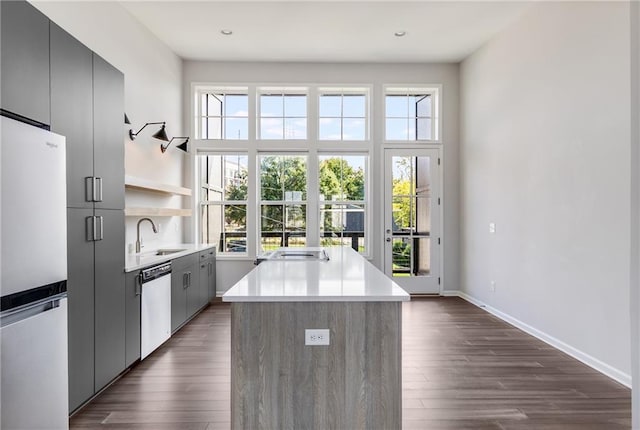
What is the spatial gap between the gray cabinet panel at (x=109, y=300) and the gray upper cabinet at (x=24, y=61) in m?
0.79

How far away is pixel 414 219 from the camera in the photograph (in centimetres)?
548

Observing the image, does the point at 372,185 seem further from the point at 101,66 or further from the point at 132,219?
the point at 101,66

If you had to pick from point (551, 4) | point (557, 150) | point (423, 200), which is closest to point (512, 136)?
point (557, 150)

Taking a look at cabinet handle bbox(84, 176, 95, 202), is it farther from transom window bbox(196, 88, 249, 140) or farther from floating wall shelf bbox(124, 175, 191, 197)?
transom window bbox(196, 88, 249, 140)

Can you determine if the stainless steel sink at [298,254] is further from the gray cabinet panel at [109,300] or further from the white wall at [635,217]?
the white wall at [635,217]

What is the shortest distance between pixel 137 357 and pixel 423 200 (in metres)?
4.28

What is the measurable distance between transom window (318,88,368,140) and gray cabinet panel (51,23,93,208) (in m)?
3.53

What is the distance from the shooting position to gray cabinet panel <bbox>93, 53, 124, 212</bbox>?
8.01 feet

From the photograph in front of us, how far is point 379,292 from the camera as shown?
1734 millimetres

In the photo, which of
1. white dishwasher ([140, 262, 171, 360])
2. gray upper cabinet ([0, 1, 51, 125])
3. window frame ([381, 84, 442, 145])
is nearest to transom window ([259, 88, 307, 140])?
window frame ([381, 84, 442, 145])

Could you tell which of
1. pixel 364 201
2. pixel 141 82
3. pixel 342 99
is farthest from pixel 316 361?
pixel 342 99

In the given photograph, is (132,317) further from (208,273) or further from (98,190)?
(208,273)

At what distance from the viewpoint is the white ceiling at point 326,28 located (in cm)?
381

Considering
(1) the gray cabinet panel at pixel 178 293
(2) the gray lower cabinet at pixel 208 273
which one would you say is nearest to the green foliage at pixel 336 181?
(2) the gray lower cabinet at pixel 208 273
